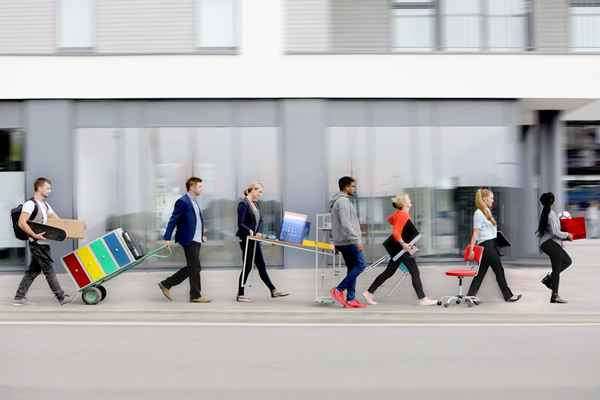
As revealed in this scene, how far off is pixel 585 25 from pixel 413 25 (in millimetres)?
3717

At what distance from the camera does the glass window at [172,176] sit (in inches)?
658

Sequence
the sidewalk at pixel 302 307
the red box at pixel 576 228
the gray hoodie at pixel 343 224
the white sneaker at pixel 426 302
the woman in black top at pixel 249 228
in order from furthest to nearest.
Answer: the woman in black top at pixel 249 228 → the red box at pixel 576 228 → the white sneaker at pixel 426 302 → the gray hoodie at pixel 343 224 → the sidewalk at pixel 302 307

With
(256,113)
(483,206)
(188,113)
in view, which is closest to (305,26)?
(256,113)

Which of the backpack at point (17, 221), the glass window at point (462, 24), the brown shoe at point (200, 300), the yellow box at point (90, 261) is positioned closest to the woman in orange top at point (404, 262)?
the brown shoe at point (200, 300)

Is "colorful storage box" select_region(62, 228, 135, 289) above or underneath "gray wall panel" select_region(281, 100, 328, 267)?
underneath

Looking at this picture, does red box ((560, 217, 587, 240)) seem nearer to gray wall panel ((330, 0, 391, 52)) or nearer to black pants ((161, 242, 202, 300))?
black pants ((161, 242, 202, 300))

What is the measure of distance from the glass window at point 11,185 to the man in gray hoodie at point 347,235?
8167 millimetres

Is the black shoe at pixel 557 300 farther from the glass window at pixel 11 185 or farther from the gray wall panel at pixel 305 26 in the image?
the glass window at pixel 11 185

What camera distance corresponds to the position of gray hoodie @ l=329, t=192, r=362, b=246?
10797 mm

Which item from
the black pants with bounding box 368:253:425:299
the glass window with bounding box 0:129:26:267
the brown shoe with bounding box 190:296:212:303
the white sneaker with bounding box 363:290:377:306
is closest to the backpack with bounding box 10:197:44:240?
the brown shoe with bounding box 190:296:212:303

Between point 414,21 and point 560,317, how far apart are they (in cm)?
856

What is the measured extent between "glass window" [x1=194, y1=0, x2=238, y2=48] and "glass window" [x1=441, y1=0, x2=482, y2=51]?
4.35 meters

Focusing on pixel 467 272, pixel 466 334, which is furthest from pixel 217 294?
pixel 466 334

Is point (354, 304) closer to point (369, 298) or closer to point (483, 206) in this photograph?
point (369, 298)
